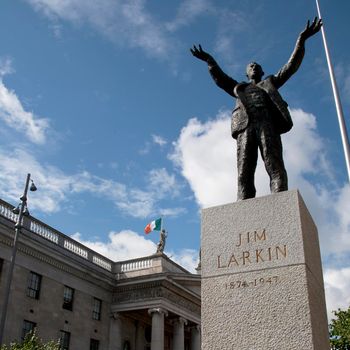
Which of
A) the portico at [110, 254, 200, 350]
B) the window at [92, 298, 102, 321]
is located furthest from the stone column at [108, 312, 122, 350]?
the window at [92, 298, 102, 321]

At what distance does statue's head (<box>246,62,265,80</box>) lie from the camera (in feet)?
29.6

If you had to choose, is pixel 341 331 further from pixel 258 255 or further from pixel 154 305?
pixel 258 255

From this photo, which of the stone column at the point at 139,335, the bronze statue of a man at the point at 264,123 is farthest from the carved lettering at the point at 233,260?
the stone column at the point at 139,335

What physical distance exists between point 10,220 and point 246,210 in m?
25.4

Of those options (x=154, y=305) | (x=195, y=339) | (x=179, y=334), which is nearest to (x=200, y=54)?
(x=154, y=305)

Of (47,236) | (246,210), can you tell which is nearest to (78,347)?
(47,236)

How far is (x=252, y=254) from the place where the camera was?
23.2 ft

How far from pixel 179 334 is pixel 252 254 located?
3565cm

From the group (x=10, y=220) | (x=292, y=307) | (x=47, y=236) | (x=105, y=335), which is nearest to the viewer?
(x=292, y=307)

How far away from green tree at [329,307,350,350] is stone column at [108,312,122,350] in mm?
16890

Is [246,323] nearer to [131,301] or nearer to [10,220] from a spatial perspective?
[10,220]

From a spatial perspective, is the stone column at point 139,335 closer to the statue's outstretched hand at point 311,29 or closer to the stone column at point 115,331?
the stone column at point 115,331

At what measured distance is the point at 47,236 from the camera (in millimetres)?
34281

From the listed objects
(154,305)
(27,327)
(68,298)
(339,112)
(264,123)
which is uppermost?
(154,305)
